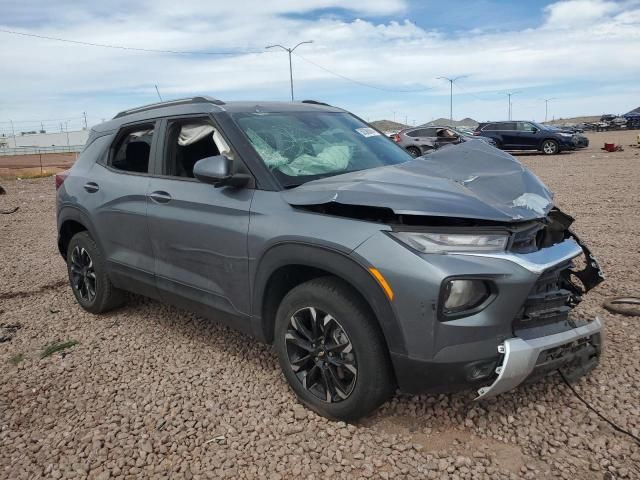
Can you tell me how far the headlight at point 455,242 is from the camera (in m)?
2.49

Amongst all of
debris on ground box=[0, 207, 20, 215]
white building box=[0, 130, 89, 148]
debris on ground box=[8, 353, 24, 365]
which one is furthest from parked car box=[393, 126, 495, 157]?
white building box=[0, 130, 89, 148]

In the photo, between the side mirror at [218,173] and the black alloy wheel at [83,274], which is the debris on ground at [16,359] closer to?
the black alloy wheel at [83,274]

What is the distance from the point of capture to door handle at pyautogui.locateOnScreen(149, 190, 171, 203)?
373cm

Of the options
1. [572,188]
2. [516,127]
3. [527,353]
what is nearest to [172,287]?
[527,353]

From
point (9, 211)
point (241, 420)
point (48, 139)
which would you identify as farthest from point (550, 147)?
point (48, 139)

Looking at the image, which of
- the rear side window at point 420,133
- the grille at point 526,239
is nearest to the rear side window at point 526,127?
the rear side window at point 420,133

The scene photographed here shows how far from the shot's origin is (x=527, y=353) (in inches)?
97.4

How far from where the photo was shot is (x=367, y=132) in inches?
165

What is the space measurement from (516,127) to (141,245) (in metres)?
23.0

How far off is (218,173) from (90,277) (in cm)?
233

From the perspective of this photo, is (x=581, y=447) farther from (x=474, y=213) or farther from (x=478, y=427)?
(x=474, y=213)

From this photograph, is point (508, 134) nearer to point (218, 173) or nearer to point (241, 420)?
point (218, 173)

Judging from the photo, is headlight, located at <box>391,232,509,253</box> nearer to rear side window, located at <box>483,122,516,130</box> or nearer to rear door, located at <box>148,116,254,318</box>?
rear door, located at <box>148,116,254,318</box>

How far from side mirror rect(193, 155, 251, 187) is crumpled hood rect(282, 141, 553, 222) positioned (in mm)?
311
